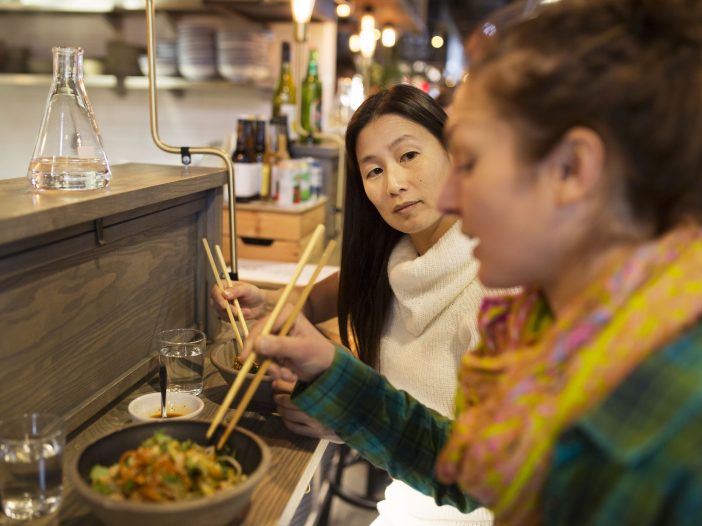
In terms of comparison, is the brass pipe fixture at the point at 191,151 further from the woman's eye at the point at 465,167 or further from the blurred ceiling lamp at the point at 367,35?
the blurred ceiling lamp at the point at 367,35

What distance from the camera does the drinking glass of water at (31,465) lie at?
95cm

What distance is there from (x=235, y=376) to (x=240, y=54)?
2.60m

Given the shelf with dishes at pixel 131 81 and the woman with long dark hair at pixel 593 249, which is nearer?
the woman with long dark hair at pixel 593 249

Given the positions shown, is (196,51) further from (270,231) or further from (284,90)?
(270,231)

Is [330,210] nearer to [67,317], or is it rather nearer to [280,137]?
[280,137]

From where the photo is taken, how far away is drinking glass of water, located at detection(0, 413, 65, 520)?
0.95 m

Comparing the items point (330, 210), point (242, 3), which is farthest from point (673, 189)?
point (242, 3)

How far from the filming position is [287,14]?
3.90 m

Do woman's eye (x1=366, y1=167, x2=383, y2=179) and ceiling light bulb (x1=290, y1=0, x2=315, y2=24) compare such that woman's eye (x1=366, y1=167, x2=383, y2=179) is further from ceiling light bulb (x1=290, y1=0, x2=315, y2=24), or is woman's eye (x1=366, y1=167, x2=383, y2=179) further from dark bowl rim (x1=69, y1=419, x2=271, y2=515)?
ceiling light bulb (x1=290, y1=0, x2=315, y2=24)

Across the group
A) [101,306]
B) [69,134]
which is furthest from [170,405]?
[69,134]

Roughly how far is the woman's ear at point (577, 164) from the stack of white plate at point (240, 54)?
10.0 ft

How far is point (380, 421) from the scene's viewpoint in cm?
112

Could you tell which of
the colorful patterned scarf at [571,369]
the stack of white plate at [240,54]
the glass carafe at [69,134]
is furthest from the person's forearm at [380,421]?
the stack of white plate at [240,54]

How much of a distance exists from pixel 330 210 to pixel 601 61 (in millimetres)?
2804
